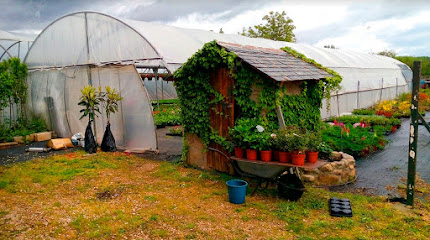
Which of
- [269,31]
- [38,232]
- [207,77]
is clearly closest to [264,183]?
[207,77]

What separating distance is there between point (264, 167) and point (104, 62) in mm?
6116

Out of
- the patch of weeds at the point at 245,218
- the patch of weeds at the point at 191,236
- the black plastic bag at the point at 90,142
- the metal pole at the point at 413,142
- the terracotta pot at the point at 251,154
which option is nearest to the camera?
the patch of weeds at the point at 191,236

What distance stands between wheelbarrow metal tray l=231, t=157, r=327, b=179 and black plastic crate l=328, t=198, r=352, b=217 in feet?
2.00

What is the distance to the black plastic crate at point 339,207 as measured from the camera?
188 inches

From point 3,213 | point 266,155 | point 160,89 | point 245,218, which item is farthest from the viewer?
point 160,89

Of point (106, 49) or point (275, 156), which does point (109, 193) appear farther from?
point (106, 49)

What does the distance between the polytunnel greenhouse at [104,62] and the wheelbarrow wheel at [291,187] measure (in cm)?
387

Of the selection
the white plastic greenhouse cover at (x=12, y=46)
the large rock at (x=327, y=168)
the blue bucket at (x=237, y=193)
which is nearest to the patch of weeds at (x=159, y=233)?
the blue bucket at (x=237, y=193)

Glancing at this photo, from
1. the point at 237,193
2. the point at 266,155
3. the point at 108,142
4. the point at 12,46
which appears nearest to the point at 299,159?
the point at 266,155

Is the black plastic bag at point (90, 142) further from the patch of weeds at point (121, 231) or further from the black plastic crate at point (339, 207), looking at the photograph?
the black plastic crate at point (339, 207)

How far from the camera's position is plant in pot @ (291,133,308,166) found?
5.27 m

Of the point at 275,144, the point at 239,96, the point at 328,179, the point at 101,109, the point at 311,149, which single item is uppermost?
the point at 239,96

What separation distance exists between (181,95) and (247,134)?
209cm

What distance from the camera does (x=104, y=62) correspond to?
9.48 m
